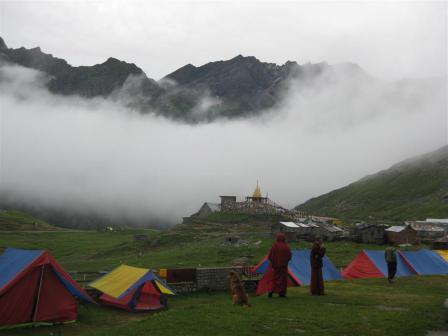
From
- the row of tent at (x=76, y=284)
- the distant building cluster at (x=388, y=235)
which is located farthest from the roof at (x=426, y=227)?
the row of tent at (x=76, y=284)

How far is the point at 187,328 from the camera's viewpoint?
1379 centimetres

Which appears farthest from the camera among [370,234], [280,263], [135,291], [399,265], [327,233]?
[327,233]

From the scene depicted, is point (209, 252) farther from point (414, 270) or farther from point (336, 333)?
point (336, 333)

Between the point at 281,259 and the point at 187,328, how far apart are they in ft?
20.2

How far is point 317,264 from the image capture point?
19.4 m

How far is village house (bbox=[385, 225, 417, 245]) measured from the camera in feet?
215

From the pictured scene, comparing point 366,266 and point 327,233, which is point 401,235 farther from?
point 366,266

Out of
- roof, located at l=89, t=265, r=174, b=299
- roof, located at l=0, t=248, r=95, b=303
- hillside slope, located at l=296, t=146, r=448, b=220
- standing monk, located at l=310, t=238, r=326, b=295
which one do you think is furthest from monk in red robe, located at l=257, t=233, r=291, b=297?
hillside slope, located at l=296, t=146, r=448, b=220

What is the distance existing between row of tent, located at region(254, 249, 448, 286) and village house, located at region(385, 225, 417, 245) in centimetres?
3098

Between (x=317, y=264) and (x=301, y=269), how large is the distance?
10.9 metres

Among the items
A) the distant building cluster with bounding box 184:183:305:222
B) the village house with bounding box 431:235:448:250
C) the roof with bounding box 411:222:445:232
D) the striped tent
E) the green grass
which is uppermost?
the distant building cluster with bounding box 184:183:305:222

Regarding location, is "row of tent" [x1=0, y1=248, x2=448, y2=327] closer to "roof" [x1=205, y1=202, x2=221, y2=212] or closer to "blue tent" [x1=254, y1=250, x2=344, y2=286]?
"blue tent" [x1=254, y1=250, x2=344, y2=286]

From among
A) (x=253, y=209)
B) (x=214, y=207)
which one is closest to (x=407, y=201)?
(x=253, y=209)

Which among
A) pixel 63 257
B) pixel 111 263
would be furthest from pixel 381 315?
pixel 63 257
